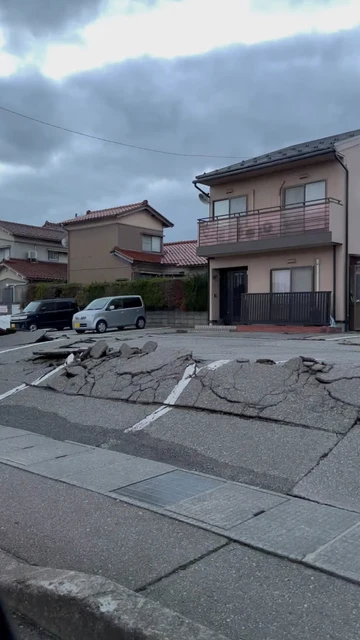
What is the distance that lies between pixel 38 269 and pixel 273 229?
23025mm

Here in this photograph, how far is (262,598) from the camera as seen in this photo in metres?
3.49

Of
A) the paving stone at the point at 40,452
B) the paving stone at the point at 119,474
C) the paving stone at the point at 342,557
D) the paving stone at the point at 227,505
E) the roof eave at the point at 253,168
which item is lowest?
the paving stone at the point at 40,452

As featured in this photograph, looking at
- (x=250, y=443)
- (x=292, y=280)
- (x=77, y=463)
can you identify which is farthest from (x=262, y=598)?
(x=292, y=280)

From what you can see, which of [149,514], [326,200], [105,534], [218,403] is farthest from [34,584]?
[326,200]

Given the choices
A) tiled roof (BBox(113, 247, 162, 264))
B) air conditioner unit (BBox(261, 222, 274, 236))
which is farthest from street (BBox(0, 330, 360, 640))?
tiled roof (BBox(113, 247, 162, 264))

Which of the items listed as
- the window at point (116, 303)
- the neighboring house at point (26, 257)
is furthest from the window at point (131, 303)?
the neighboring house at point (26, 257)

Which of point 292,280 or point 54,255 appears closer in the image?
point 292,280

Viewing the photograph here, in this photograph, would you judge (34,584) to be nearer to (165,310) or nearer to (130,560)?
(130,560)

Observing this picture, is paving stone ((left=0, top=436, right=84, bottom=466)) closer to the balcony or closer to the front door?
the balcony

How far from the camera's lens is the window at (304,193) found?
22453 mm

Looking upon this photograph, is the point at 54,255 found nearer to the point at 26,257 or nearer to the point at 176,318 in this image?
the point at 26,257

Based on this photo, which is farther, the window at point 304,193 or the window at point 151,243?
the window at point 151,243

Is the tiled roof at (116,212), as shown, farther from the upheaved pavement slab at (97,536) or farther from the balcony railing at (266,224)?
the upheaved pavement slab at (97,536)

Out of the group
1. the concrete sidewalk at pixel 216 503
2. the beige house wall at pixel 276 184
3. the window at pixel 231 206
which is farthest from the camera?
the window at pixel 231 206
